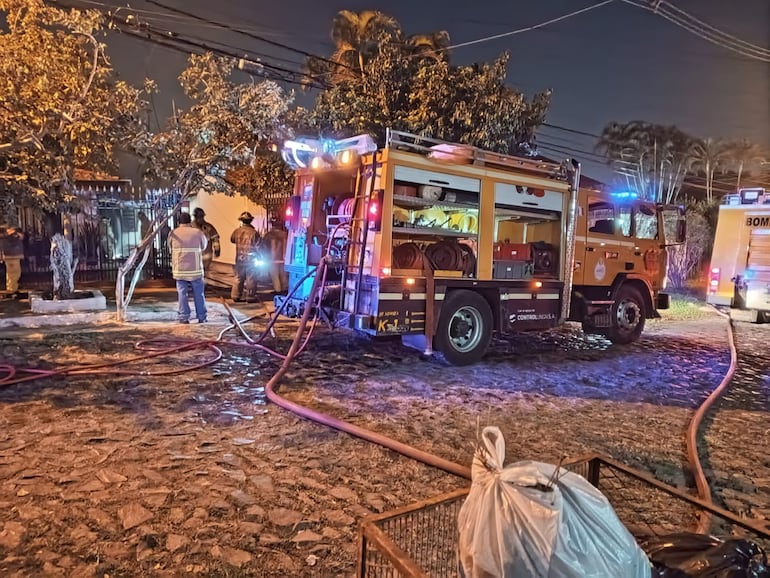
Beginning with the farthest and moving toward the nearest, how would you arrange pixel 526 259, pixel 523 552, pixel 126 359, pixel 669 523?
pixel 526 259 → pixel 126 359 → pixel 669 523 → pixel 523 552

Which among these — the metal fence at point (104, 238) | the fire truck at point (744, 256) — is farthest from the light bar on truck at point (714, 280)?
the metal fence at point (104, 238)

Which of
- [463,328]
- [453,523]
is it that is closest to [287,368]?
[463,328]

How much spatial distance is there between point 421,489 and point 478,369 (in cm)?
360

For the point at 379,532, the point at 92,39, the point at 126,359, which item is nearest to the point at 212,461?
the point at 379,532

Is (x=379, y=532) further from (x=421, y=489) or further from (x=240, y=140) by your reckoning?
(x=240, y=140)

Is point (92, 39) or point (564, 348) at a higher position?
point (92, 39)

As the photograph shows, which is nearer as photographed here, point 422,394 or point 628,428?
point 628,428

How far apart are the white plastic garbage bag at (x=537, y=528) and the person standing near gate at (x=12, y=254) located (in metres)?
13.5

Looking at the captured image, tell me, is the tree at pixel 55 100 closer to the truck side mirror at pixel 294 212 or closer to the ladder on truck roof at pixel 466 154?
the truck side mirror at pixel 294 212

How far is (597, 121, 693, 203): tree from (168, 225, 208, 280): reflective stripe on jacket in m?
23.4

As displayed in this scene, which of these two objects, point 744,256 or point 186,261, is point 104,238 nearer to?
point 186,261

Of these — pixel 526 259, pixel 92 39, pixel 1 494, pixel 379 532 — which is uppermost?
pixel 92 39

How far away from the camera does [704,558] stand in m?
2.00

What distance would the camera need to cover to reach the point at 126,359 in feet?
22.2
